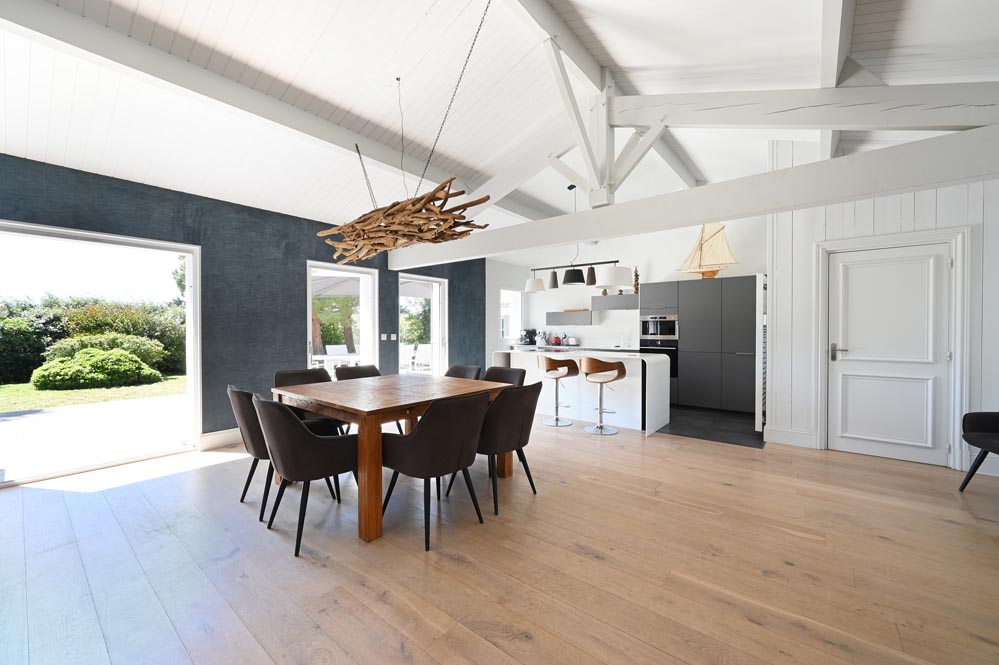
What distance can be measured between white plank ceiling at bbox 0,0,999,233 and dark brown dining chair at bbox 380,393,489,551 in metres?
2.57

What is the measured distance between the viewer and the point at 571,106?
3211mm

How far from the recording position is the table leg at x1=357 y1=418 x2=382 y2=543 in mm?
2408

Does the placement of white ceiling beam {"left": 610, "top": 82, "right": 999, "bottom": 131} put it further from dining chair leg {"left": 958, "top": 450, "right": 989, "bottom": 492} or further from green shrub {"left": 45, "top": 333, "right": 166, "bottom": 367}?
green shrub {"left": 45, "top": 333, "right": 166, "bottom": 367}

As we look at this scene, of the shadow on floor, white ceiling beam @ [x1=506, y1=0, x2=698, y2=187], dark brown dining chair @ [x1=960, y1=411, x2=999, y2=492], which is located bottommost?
the shadow on floor

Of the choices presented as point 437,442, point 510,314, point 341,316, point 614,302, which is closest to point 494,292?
point 510,314

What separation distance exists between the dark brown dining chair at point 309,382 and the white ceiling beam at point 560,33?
3.08 metres

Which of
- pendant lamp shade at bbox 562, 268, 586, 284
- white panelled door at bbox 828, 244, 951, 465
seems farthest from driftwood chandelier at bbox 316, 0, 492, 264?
white panelled door at bbox 828, 244, 951, 465

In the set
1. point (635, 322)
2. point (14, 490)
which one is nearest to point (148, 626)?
Answer: point (14, 490)

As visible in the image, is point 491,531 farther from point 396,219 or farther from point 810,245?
point 810,245

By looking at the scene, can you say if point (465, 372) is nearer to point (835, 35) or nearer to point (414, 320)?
point (414, 320)

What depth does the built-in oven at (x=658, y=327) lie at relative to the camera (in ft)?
21.2

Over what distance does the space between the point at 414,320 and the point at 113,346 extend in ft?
12.7

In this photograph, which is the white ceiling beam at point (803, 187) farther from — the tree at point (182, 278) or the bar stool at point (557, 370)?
the tree at point (182, 278)

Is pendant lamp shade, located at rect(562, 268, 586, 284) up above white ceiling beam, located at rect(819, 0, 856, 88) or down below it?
below
